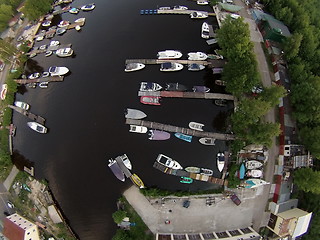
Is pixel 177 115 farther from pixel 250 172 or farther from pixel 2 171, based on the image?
pixel 2 171

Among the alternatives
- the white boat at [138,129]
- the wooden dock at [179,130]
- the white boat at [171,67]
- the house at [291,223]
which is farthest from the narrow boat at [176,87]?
the house at [291,223]

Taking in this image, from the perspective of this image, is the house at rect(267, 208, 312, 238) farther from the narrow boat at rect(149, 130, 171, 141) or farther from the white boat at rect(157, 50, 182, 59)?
the white boat at rect(157, 50, 182, 59)

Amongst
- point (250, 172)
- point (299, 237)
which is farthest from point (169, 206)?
point (299, 237)

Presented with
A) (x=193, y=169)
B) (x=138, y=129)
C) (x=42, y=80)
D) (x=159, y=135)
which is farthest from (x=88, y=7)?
(x=193, y=169)

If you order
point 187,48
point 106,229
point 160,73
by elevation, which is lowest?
point 106,229

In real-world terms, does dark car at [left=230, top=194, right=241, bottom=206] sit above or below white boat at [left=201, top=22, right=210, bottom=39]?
below

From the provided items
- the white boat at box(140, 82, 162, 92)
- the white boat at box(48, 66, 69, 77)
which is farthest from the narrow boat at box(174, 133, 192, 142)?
the white boat at box(48, 66, 69, 77)

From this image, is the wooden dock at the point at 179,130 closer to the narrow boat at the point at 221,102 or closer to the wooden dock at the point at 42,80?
the narrow boat at the point at 221,102
